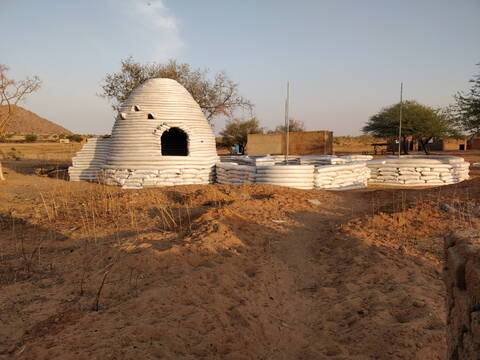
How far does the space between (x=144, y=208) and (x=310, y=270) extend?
4.11 meters

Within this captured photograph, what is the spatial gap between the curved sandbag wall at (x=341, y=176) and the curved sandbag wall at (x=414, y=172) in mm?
878

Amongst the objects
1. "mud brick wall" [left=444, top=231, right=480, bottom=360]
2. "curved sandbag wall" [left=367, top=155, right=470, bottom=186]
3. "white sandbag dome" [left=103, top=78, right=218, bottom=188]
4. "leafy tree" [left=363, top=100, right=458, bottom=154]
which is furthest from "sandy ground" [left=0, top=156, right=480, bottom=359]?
"leafy tree" [left=363, top=100, right=458, bottom=154]

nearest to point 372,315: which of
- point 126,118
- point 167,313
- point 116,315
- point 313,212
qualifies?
point 167,313

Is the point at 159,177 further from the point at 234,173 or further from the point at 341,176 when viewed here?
the point at 341,176

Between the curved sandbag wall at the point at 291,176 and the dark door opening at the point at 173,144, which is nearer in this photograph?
the curved sandbag wall at the point at 291,176

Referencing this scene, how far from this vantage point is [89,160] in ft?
44.0

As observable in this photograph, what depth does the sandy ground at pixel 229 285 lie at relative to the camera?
2.32m

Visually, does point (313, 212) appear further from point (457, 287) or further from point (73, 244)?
point (457, 287)

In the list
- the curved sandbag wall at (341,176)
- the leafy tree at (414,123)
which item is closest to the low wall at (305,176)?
the curved sandbag wall at (341,176)

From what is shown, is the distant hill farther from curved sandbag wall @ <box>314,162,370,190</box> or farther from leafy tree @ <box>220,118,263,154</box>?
curved sandbag wall @ <box>314,162,370,190</box>

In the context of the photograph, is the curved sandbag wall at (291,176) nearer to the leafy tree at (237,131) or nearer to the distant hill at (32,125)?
the leafy tree at (237,131)

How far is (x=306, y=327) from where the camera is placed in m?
2.74

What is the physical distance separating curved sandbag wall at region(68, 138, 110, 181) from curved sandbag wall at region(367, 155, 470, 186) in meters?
10.9

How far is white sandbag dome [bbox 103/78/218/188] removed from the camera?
11.1m
